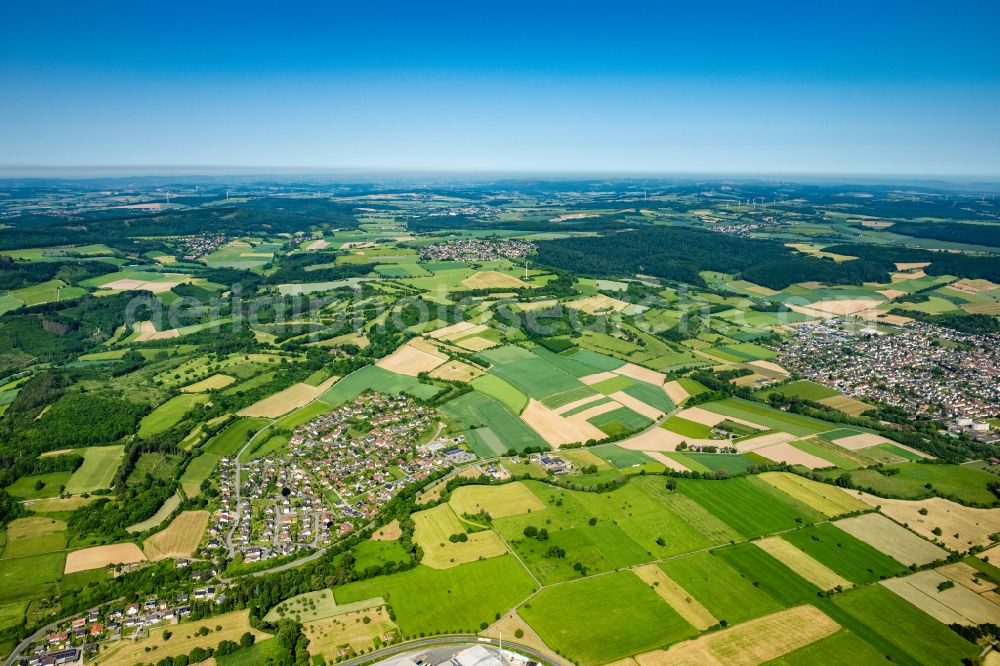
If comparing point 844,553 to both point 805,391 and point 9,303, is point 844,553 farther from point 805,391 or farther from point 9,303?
point 9,303

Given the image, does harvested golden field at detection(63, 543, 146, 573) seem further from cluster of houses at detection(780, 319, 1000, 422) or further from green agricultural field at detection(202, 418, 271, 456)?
cluster of houses at detection(780, 319, 1000, 422)

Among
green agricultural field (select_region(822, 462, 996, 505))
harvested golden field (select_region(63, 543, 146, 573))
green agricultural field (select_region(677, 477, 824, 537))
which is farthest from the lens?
green agricultural field (select_region(822, 462, 996, 505))

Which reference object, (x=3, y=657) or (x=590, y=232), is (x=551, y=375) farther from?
(x=590, y=232)

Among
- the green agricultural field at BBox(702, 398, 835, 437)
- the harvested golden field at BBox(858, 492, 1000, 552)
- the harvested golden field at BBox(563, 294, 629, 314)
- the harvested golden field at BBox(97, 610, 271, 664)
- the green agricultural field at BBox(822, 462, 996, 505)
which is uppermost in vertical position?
the harvested golden field at BBox(563, 294, 629, 314)

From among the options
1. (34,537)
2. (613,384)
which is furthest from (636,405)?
(34,537)

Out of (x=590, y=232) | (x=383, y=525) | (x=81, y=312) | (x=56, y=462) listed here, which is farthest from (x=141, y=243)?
(x=383, y=525)

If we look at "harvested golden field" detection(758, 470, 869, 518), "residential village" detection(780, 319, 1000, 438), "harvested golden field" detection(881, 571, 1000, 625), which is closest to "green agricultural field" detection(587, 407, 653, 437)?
"harvested golden field" detection(758, 470, 869, 518)

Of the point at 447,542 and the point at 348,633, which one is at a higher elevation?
the point at 447,542
